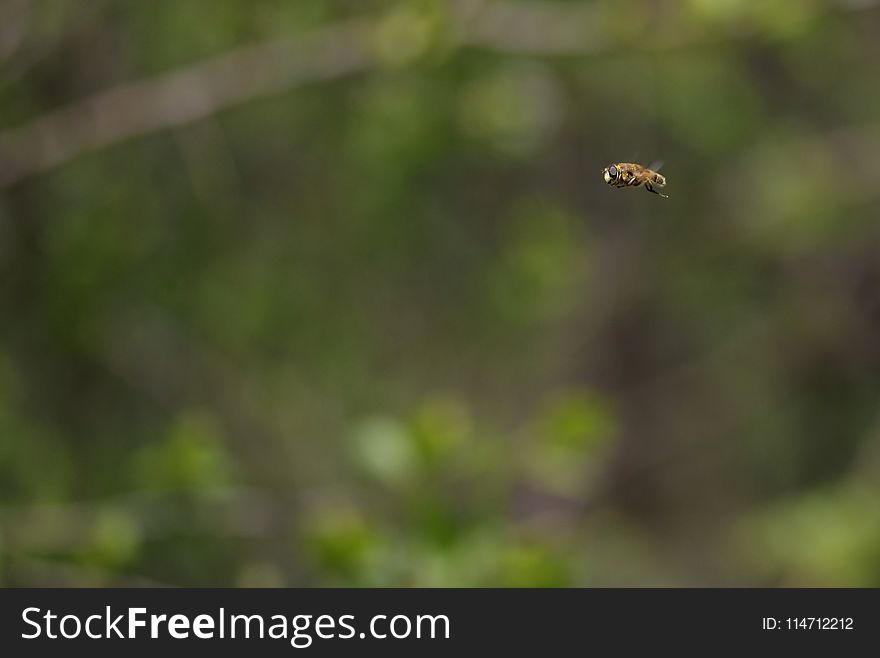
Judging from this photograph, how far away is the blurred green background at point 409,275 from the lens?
7.87ft

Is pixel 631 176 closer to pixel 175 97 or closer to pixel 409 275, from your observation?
pixel 175 97

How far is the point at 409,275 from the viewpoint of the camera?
4.27 meters

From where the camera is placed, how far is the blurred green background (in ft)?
7.87

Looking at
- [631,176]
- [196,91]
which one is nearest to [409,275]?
[196,91]

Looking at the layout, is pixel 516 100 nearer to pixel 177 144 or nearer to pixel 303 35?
pixel 303 35

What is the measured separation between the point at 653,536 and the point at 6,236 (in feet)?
15.3

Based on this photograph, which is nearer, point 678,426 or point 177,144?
point 177,144

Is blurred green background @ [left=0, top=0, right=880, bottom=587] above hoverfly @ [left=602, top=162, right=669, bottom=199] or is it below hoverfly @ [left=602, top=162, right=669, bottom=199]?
above

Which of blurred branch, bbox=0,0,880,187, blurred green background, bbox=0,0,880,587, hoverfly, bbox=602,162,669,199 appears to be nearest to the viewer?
hoverfly, bbox=602,162,669,199

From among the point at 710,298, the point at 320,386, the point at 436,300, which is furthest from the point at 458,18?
the point at 710,298

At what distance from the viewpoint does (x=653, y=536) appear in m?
6.92

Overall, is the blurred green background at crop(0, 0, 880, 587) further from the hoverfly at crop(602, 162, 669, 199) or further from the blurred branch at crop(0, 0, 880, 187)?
the hoverfly at crop(602, 162, 669, 199)

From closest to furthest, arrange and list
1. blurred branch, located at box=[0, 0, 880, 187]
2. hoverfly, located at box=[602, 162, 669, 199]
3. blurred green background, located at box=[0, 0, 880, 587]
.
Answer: hoverfly, located at box=[602, 162, 669, 199], blurred green background, located at box=[0, 0, 880, 587], blurred branch, located at box=[0, 0, 880, 187]

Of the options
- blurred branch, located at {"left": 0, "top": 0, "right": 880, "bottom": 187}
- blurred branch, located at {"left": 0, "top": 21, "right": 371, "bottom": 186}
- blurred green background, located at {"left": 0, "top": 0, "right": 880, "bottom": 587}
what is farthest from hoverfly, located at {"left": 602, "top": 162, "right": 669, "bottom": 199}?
blurred branch, located at {"left": 0, "top": 21, "right": 371, "bottom": 186}
